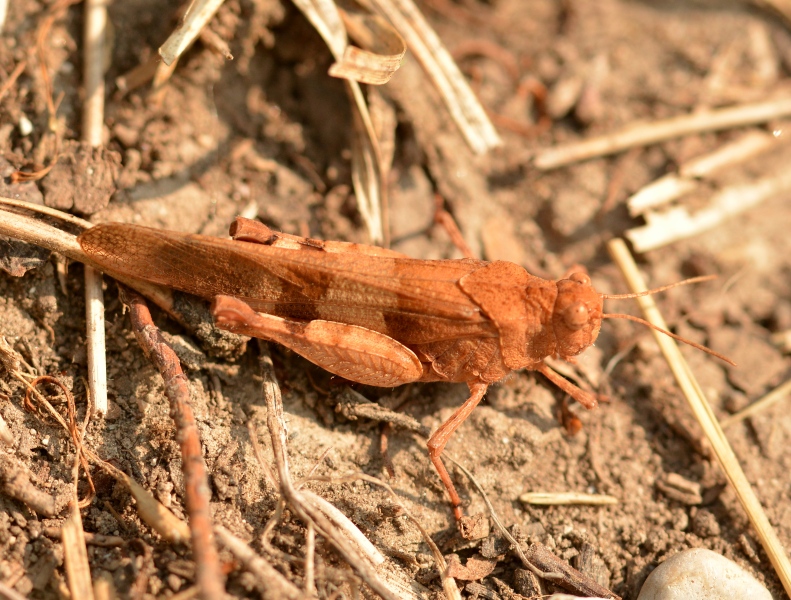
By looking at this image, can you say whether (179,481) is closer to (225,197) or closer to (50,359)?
(50,359)

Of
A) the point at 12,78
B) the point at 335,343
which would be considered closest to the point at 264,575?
the point at 335,343

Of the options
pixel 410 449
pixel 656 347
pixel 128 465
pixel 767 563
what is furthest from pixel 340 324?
pixel 767 563

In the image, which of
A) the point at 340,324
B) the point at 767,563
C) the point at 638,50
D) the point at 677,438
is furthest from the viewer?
the point at 638,50

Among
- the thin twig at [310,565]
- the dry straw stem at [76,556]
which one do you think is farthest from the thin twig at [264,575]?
the dry straw stem at [76,556]

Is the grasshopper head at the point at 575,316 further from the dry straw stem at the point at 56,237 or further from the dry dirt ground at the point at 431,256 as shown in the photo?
the dry straw stem at the point at 56,237

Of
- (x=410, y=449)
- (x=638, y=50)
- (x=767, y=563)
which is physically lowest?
(x=767, y=563)

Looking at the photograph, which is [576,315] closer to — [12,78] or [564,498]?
[564,498]
